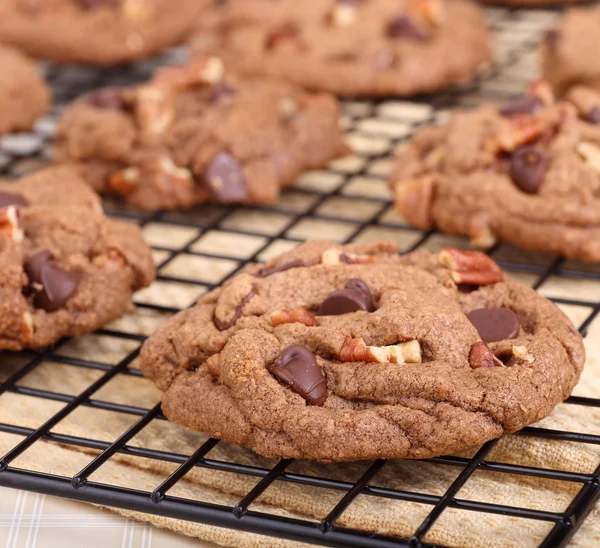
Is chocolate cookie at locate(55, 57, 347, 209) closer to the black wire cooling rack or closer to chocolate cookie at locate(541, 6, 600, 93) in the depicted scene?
the black wire cooling rack

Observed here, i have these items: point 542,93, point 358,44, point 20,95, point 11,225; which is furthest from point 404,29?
point 11,225

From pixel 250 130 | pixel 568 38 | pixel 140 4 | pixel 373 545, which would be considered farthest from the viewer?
pixel 140 4

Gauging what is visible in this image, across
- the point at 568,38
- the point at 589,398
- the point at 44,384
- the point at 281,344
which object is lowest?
the point at 44,384

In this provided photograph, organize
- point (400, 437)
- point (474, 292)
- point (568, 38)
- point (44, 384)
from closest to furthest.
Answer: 1. point (400, 437)
2. point (474, 292)
3. point (44, 384)
4. point (568, 38)

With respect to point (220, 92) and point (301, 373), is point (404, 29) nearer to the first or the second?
point (220, 92)

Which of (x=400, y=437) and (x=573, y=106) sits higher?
(x=573, y=106)

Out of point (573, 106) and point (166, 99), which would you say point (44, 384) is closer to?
point (166, 99)

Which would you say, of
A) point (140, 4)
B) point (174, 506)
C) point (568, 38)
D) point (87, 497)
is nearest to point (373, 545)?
point (174, 506)
